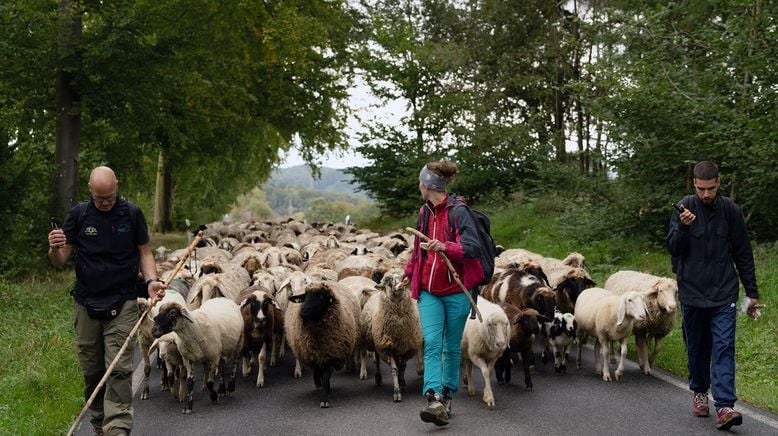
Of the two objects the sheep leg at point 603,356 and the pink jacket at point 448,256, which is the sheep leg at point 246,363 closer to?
the pink jacket at point 448,256

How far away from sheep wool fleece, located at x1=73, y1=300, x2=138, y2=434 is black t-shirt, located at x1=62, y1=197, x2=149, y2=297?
198mm

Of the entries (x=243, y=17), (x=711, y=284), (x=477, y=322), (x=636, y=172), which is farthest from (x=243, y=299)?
(x=243, y=17)

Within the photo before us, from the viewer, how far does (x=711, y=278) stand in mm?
7199

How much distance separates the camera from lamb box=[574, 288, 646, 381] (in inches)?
376

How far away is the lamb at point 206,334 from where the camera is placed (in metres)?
8.37

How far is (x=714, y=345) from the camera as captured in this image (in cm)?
712

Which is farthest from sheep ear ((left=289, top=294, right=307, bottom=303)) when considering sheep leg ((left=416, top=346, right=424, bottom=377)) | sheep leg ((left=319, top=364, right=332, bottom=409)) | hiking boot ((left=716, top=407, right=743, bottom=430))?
hiking boot ((left=716, top=407, right=743, bottom=430))

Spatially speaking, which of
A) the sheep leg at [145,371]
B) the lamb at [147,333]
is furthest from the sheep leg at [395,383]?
the sheep leg at [145,371]

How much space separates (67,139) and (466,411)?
1489cm

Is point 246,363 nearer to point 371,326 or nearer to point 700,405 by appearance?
point 371,326

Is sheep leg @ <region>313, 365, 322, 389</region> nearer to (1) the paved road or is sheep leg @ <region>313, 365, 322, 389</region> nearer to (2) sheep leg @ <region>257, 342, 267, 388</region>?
(1) the paved road

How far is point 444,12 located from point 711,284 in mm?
32420

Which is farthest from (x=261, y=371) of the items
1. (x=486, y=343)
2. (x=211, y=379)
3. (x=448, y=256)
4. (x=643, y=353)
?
(x=643, y=353)

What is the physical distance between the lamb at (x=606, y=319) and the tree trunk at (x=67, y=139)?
43.7 ft
